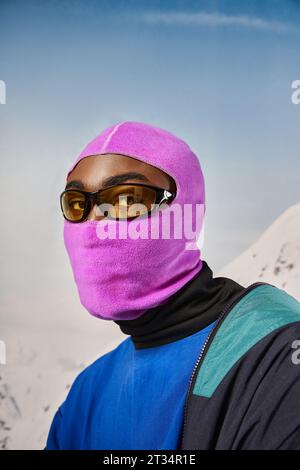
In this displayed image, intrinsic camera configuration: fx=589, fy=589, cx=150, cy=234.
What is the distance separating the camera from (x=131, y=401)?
1266mm

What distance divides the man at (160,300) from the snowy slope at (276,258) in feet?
1.24

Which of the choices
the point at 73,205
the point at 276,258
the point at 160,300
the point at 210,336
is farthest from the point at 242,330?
the point at 276,258

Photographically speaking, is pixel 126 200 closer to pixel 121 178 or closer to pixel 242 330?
pixel 121 178

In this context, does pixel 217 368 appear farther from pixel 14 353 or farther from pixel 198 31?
pixel 198 31

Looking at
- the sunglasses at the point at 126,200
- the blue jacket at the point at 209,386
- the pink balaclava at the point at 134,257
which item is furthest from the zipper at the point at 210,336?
the sunglasses at the point at 126,200

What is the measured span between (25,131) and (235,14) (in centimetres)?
70

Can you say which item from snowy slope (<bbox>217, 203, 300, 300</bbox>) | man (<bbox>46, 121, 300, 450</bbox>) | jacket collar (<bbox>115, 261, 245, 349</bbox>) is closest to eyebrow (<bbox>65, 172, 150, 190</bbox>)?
man (<bbox>46, 121, 300, 450</bbox>)

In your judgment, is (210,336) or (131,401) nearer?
(210,336)

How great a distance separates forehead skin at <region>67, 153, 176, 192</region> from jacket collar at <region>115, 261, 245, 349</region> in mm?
217

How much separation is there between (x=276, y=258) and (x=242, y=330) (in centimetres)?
57

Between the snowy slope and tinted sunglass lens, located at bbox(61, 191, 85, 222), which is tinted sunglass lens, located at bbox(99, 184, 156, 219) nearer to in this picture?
tinted sunglass lens, located at bbox(61, 191, 85, 222)

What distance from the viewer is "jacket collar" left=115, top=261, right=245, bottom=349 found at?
1225 millimetres

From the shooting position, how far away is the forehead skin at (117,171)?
3.97 feet
